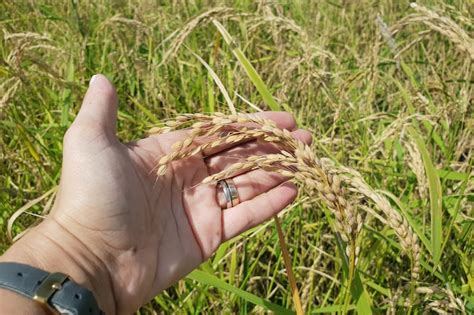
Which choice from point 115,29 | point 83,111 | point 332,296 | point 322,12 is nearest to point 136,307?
point 83,111

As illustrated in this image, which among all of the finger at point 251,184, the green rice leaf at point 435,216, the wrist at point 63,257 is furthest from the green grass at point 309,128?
the wrist at point 63,257

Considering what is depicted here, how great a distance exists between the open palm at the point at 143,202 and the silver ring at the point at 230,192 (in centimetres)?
2

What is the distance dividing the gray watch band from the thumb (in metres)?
0.39

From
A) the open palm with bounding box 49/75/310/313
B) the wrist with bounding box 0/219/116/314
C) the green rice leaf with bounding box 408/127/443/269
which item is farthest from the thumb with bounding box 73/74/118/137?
the green rice leaf with bounding box 408/127/443/269

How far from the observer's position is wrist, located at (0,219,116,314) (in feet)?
4.17

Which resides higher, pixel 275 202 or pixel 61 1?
pixel 61 1

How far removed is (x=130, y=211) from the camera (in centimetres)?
139

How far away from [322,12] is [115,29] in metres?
1.44

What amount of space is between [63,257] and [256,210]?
531 mm

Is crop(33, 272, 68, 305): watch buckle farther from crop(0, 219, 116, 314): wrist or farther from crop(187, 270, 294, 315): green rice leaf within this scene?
crop(187, 270, 294, 315): green rice leaf

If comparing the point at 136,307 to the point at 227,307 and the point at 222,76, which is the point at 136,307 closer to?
the point at 227,307

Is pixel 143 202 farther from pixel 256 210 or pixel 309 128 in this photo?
pixel 309 128

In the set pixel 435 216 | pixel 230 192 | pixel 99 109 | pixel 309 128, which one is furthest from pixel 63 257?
pixel 309 128

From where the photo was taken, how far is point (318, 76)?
1.89 meters
